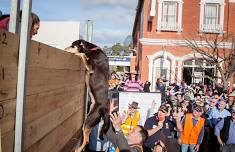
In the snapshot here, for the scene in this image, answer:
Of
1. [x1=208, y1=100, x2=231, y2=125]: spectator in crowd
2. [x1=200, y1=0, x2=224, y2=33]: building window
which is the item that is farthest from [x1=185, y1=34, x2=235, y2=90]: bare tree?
[x1=208, y1=100, x2=231, y2=125]: spectator in crowd

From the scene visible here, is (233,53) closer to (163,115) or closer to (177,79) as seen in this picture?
(177,79)

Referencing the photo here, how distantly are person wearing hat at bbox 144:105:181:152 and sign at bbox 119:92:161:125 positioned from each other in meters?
0.98

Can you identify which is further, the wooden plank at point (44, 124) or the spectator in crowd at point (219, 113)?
the spectator in crowd at point (219, 113)

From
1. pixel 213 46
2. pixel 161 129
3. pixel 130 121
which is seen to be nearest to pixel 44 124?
pixel 130 121

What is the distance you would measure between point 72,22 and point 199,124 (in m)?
5.39

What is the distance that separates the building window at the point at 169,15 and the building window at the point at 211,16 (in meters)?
1.55

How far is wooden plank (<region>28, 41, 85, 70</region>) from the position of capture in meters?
1.87

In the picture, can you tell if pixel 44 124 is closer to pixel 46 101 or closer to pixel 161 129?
pixel 46 101

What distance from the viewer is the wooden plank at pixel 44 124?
6.29 feet

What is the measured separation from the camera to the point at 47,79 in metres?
2.19

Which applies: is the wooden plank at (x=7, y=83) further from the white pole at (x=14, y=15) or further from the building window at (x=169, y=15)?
the building window at (x=169, y=15)

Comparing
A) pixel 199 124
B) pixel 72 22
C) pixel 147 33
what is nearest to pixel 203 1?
pixel 147 33

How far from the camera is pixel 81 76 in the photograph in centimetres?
366

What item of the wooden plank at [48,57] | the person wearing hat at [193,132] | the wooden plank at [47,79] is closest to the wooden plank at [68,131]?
the wooden plank at [47,79]
